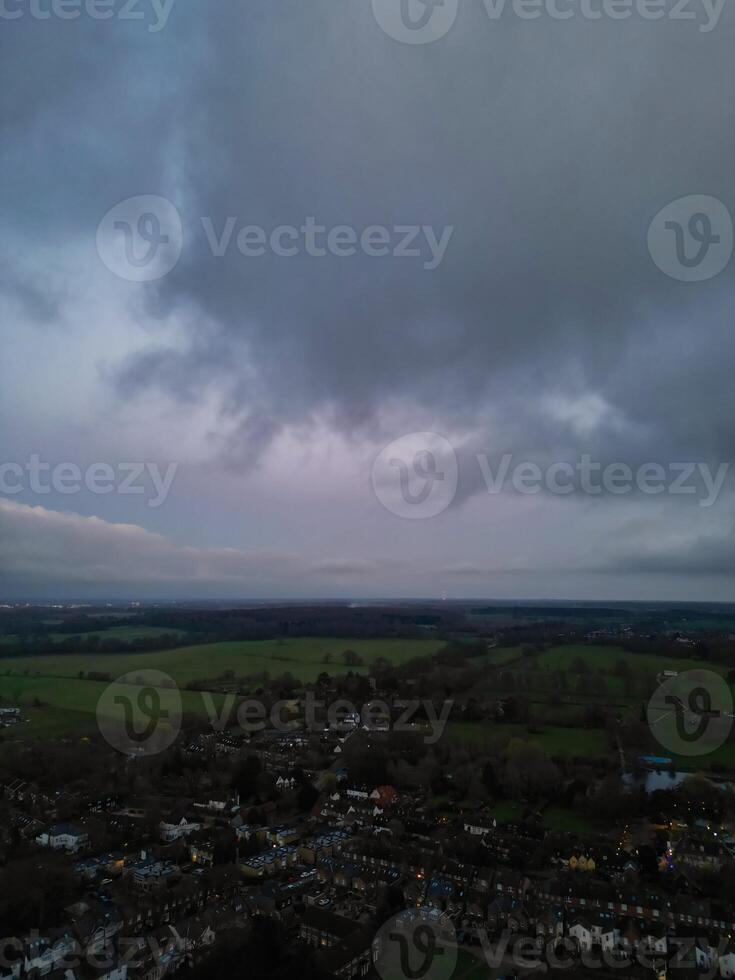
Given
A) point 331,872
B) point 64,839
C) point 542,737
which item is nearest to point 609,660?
point 542,737

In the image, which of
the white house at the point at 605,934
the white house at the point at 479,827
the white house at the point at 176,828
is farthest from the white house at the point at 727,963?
the white house at the point at 176,828

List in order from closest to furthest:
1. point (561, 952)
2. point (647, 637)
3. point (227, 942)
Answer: point (227, 942) < point (561, 952) < point (647, 637)

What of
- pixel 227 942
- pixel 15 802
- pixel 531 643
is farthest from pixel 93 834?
pixel 531 643

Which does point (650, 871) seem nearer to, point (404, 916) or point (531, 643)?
point (404, 916)
